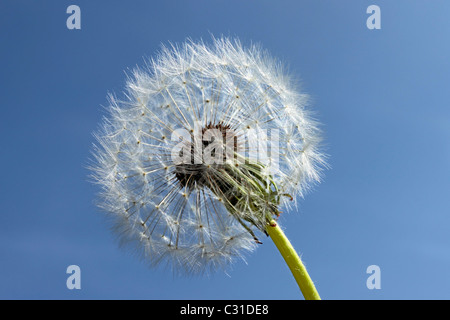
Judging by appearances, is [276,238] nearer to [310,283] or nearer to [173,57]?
[310,283]

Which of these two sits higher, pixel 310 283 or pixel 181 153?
pixel 181 153
